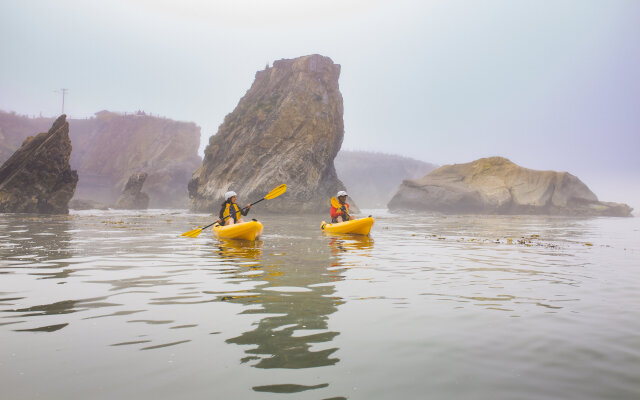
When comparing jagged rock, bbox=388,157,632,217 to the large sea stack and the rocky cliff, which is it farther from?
the rocky cliff

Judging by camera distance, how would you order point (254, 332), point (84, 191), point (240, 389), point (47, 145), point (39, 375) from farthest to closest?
point (84, 191) < point (47, 145) < point (254, 332) < point (39, 375) < point (240, 389)

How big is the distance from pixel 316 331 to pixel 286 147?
3968cm

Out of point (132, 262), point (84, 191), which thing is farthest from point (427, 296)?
point (84, 191)

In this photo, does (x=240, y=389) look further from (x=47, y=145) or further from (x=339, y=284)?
(x=47, y=145)

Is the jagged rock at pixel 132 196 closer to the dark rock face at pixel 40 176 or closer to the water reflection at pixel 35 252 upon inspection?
the dark rock face at pixel 40 176

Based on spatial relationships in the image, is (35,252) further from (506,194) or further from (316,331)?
(506,194)

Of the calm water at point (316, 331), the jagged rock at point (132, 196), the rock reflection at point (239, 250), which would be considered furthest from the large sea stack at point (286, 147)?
the calm water at point (316, 331)

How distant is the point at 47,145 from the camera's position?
101 feet

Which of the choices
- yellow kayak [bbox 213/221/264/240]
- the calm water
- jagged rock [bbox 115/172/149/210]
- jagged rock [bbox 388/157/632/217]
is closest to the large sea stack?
jagged rock [bbox 115/172/149/210]

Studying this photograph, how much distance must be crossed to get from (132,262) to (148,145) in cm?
10656

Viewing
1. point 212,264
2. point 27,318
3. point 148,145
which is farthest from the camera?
point 148,145

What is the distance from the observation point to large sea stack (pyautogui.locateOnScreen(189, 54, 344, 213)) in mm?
41156

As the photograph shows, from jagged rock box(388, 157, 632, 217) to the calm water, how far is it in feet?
155

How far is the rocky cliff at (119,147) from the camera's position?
9456 centimetres
